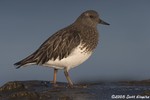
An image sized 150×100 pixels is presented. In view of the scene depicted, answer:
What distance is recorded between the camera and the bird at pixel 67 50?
1578cm

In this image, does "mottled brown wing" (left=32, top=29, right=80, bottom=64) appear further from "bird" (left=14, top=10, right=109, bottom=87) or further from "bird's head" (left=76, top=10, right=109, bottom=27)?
"bird's head" (left=76, top=10, right=109, bottom=27)

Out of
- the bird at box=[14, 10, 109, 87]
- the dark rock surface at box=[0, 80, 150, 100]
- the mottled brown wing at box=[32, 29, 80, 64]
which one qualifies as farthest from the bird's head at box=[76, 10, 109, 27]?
the dark rock surface at box=[0, 80, 150, 100]

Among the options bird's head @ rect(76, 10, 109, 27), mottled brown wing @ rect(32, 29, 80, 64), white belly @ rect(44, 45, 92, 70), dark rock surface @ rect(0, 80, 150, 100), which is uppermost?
bird's head @ rect(76, 10, 109, 27)

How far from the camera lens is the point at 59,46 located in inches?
640

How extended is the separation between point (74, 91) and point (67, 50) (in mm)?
1521

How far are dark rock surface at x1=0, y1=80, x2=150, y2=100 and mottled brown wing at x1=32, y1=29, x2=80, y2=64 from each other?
0.81 m

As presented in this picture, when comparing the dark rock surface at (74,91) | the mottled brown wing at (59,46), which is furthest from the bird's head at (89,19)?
the dark rock surface at (74,91)

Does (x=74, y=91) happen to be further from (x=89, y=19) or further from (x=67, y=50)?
(x=89, y=19)

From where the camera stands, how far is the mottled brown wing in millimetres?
15938

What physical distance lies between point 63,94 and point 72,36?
2451 mm

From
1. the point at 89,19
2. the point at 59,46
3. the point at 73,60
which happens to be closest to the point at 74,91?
the point at 73,60

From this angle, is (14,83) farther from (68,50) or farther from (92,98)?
(92,98)

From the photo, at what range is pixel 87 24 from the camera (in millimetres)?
17047

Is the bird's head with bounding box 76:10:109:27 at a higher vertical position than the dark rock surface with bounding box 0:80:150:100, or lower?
higher
